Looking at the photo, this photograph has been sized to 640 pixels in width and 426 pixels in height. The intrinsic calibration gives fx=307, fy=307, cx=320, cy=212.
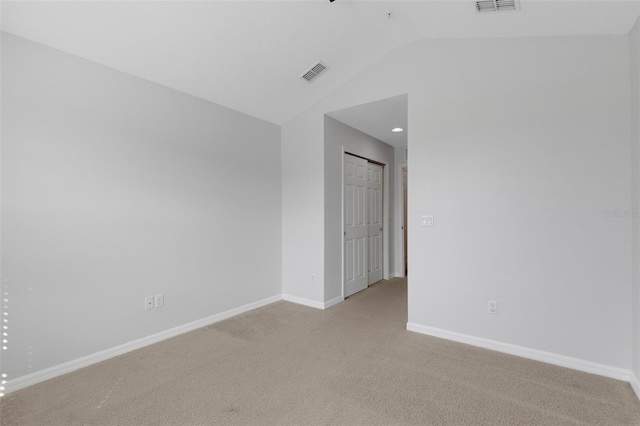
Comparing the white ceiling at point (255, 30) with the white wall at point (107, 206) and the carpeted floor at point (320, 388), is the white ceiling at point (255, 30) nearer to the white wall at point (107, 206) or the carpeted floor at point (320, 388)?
the white wall at point (107, 206)

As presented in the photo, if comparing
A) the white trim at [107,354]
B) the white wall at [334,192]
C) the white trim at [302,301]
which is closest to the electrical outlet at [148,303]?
the white trim at [107,354]

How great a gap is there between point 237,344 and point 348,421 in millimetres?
1382

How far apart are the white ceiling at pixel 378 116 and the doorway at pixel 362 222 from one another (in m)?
0.45

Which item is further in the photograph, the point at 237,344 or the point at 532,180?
the point at 237,344

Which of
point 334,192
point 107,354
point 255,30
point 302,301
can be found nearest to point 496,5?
point 255,30

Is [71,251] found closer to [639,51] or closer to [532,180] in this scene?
[532,180]

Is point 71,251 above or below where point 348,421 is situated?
above

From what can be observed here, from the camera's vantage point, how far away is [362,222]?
4621 millimetres

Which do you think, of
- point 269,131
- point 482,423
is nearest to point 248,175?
point 269,131

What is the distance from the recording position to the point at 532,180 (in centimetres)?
251

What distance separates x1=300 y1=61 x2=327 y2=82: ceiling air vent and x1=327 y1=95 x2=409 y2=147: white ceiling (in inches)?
20.2

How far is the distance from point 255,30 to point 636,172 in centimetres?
302

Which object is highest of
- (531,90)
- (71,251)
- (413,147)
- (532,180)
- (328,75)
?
(328,75)

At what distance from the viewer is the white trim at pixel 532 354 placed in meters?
2.23
